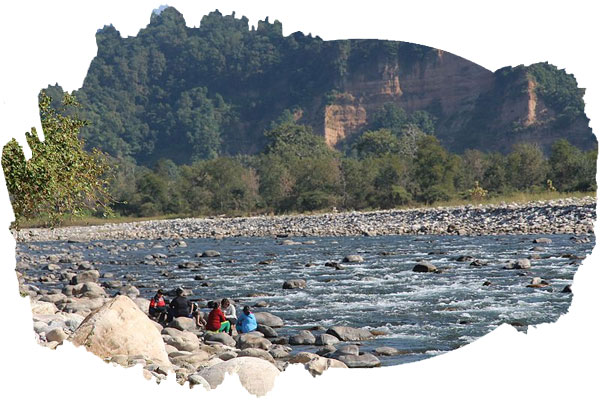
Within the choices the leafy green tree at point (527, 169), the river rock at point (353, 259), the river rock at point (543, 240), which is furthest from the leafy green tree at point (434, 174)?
the river rock at point (353, 259)

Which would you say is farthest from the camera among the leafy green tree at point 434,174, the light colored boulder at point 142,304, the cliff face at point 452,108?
the leafy green tree at point 434,174

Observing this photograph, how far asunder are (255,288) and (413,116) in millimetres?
46403

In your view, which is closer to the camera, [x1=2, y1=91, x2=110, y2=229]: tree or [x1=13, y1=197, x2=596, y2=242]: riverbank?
[x1=2, y1=91, x2=110, y2=229]: tree

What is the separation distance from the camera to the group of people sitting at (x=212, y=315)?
36.3 feet

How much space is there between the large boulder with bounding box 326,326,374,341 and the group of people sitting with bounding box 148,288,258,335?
4.06ft

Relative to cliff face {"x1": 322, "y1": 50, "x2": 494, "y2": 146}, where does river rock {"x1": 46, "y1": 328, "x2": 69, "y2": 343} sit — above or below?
below

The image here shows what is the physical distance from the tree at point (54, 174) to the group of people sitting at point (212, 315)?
2.26 metres

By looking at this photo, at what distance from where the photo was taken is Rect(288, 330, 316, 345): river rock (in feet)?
33.8

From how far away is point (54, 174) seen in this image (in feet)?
26.6

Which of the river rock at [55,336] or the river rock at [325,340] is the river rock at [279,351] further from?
the river rock at [55,336]

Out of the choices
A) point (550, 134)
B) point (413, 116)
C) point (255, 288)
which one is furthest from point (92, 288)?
point (413, 116)

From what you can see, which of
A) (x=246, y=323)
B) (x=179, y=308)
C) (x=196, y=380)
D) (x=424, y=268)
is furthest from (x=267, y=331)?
(x=424, y=268)

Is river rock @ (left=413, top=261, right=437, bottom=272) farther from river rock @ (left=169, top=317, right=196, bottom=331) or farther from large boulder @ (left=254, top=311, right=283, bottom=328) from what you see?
river rock @ (left=169, top=317, right=196, bottom=331)

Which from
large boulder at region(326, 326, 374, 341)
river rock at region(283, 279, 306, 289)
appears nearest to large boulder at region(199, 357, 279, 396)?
large boulder at region(326, 326, 374, 341)
